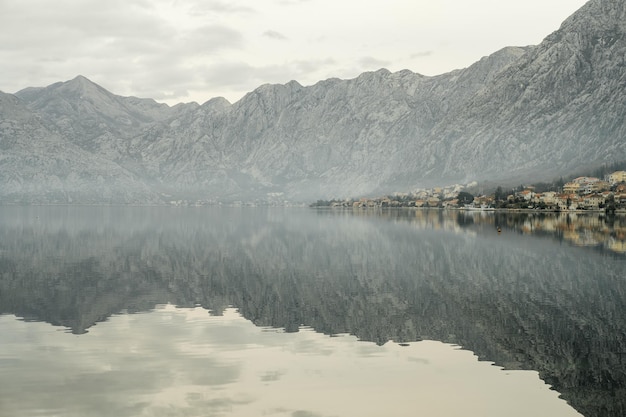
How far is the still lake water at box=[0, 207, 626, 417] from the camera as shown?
2386cm

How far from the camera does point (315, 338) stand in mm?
34125

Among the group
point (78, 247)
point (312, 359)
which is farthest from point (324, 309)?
point (78, 247)

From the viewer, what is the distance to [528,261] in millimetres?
68938

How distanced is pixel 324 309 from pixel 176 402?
1980 cm

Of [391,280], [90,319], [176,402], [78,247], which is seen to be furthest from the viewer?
[78,247]

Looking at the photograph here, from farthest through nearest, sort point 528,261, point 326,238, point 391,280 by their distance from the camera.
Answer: point 326,238, point 528,261, point 391,280

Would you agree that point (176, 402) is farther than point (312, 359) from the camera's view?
No

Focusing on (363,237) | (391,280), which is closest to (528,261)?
(391,280)

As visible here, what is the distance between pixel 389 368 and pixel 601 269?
3979cm

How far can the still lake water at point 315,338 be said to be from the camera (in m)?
23.9

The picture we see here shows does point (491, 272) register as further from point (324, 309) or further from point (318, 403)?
point (318, 403)

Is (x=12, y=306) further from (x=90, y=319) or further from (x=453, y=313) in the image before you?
(x=453, y=313)

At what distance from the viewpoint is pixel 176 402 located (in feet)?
76.8

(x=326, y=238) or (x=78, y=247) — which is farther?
(x=326, y=238)
